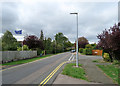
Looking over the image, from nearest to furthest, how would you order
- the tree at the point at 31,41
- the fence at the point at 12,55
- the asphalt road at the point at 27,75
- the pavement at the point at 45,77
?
the pavement at the point at 45,77
the asphalt road at the point at 27,75
the fence at the point at 12,55
the tree at the point at 31,41

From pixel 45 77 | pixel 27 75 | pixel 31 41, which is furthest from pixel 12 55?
pixel 31 41

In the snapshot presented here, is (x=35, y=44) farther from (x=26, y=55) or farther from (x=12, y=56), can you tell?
(x=12, y=56)

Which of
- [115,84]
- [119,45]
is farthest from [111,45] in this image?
[115,84]

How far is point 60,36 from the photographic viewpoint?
10900cm

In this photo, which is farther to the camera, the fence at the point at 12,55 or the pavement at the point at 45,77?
the fence at the point at 12,55

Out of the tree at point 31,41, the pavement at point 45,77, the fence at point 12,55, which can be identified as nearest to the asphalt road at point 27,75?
the pavement at point 45,77

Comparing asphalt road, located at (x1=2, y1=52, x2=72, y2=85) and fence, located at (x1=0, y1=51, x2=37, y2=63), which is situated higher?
fence, located at (x1=0, y1=51, x2=37, y2=63)

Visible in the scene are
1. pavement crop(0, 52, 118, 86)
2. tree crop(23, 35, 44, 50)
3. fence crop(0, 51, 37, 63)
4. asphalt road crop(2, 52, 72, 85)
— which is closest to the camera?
pavement crop(0, 52, 118, 86)

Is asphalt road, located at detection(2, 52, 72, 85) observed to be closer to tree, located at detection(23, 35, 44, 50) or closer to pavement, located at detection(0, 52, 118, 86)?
pavement, located at detection(0, 52, 118, 86)

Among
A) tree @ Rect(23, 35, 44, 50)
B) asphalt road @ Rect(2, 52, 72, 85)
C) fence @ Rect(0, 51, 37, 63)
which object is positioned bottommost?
asphalt road @ Rect(2, 52, 72, 85)

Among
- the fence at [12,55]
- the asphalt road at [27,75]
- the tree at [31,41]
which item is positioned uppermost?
the tree at [31,41]

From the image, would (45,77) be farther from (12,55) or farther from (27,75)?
(12,55)

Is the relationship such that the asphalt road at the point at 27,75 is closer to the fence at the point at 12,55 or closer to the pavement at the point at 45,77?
the pavement at the point at 45,77

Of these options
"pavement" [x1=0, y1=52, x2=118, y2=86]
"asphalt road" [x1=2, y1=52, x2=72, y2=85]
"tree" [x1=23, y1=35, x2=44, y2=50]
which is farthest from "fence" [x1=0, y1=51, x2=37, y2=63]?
"tree" [x1=23, y1=35, x2=44, y2=50]
